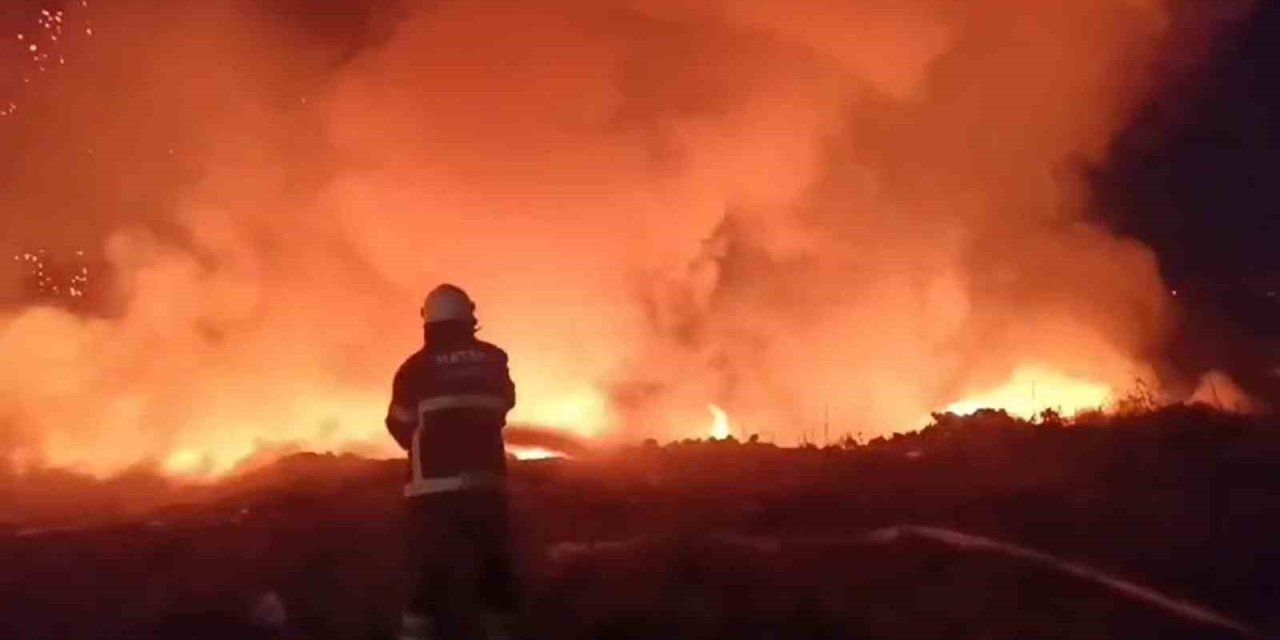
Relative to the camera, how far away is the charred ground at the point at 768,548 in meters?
9.64

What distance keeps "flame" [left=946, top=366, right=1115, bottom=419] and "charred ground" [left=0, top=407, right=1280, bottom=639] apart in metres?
5.66

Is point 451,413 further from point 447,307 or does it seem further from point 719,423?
point 719,423

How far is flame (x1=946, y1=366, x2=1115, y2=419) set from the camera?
62.1 feet

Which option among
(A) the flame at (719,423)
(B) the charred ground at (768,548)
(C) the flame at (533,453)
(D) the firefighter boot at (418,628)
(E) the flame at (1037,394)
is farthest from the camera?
(A) the flame at (719,423)

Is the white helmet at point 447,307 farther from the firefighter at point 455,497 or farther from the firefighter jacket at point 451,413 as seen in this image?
the firefighter at point 455,497

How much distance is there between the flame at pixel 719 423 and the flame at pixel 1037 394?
2.68m

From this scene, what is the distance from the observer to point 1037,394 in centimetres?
1919

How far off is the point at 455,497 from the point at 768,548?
105 inches

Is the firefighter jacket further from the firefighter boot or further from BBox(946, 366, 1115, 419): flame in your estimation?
BBox(946, 366, 1115, 419): flame

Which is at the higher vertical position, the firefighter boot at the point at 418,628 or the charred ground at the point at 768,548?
the charred ground at the point at 768,548

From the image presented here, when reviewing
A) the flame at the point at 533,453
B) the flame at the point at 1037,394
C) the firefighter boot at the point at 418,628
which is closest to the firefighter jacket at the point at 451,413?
the firefighter boot at the point at 418,628

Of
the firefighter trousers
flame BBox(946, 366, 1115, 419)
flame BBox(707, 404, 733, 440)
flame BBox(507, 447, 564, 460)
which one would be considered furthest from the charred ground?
flame BBox(707, 404, 733, 440)

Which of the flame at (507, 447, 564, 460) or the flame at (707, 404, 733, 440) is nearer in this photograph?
the flame at (507, 447, 564, 460)

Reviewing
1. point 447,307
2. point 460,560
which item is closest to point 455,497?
point 460,560
